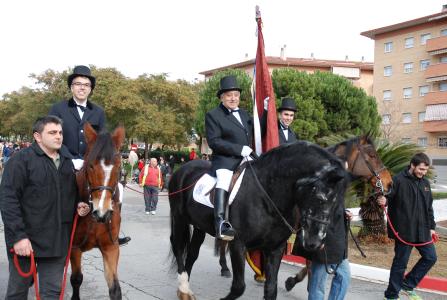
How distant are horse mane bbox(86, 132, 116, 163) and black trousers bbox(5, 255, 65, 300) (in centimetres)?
92

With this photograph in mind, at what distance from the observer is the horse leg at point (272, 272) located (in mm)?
4691

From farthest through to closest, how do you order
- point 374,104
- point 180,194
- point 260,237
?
point 374,104 → point 180,194 → point 260,237

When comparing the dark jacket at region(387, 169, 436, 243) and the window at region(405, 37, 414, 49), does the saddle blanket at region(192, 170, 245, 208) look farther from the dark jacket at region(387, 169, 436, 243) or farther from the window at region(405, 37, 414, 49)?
the window at region(405, 37, 414, 49)

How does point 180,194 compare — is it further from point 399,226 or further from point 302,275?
point 399,226

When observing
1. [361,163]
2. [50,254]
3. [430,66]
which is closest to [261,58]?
[361,163]

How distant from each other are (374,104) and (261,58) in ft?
82.1

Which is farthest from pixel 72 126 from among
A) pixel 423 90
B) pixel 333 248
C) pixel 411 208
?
pixel 423 90

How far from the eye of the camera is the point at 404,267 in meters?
6.07

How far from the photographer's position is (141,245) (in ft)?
33.7

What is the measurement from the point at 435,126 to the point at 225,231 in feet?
154

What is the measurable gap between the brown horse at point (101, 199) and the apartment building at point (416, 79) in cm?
4085

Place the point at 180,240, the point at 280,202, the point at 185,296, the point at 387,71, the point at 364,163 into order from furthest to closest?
1. the point at 387,71
2. the point at 180,240
3. the point at 364,163
4. the point at 185,296
5. the point at 280,202

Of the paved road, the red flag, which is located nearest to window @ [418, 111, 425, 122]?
the paved road

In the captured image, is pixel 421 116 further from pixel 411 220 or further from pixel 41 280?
pixel 41 280
